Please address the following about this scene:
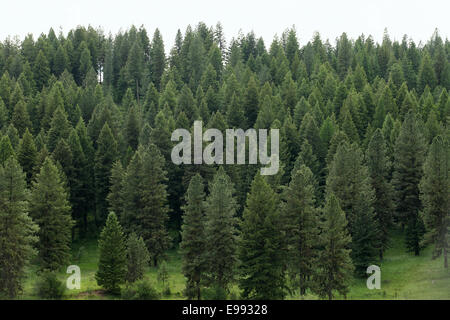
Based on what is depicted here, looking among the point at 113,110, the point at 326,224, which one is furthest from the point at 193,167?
the point at 113,110

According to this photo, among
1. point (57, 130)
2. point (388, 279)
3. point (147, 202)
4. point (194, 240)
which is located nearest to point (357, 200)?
point (388, 279)

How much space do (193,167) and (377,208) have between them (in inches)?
856

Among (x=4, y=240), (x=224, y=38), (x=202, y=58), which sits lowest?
(x=4, y=240)

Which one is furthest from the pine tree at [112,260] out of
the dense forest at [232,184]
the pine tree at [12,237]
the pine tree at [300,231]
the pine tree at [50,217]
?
the pine tree at [300,231]

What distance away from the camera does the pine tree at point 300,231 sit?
165 feet

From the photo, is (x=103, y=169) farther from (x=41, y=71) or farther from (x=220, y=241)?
(x=41, y=71)

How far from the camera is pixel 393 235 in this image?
70.2 m

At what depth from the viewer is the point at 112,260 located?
170 feet

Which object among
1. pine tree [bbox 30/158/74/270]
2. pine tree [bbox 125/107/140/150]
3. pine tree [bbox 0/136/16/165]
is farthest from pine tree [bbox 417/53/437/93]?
pine tree [bbox 30/158/74/270]

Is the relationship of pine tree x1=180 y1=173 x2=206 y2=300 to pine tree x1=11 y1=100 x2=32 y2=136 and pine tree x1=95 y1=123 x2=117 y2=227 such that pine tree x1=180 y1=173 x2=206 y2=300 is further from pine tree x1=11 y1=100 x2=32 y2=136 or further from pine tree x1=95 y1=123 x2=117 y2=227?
pine tree x1=11 y1=100 x2=32 y2=136

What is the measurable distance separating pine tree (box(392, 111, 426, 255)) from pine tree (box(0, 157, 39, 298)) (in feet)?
132

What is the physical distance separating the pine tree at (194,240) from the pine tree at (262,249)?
468 centimetres

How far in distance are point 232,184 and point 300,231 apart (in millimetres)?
14655
